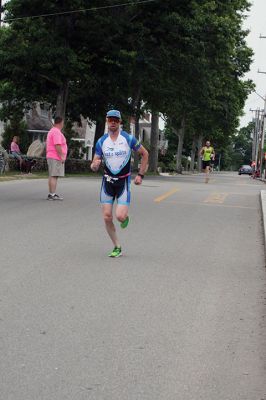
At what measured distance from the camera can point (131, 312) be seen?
6.11 metres

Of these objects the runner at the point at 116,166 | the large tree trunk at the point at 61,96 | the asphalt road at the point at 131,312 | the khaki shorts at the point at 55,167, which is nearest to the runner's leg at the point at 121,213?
the runner at the point at 116,166

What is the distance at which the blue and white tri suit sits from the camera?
29.1 feet

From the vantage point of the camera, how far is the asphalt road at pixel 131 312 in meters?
4.40

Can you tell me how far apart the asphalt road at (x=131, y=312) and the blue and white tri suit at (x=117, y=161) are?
2.70 ft

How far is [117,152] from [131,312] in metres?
3.18

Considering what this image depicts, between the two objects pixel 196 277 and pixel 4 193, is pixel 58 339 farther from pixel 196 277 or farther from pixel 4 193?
pixel 4 193

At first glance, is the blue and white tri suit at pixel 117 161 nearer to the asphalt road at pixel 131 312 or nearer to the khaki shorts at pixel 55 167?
the asphalt road at pixel 131 312

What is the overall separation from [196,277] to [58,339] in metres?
2.90

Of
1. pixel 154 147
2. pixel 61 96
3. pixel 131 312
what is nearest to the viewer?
pixel 131 312

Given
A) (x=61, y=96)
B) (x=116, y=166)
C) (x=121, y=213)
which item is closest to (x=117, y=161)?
(x=116, y=166)

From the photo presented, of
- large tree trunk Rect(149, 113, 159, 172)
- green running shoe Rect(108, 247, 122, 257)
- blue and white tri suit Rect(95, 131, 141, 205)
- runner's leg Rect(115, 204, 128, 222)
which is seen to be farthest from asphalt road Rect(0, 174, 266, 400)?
large tree trunk Rect(149, 113, 159, 172)

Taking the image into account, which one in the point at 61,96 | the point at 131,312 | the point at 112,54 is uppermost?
the point at 112,54

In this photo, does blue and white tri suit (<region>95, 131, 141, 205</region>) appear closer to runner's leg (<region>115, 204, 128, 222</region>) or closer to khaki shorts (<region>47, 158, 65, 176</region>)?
runner's leg (<region>115, 204, 128, 222</region>)

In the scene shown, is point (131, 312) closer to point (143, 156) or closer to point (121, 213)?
point (121, 213)
